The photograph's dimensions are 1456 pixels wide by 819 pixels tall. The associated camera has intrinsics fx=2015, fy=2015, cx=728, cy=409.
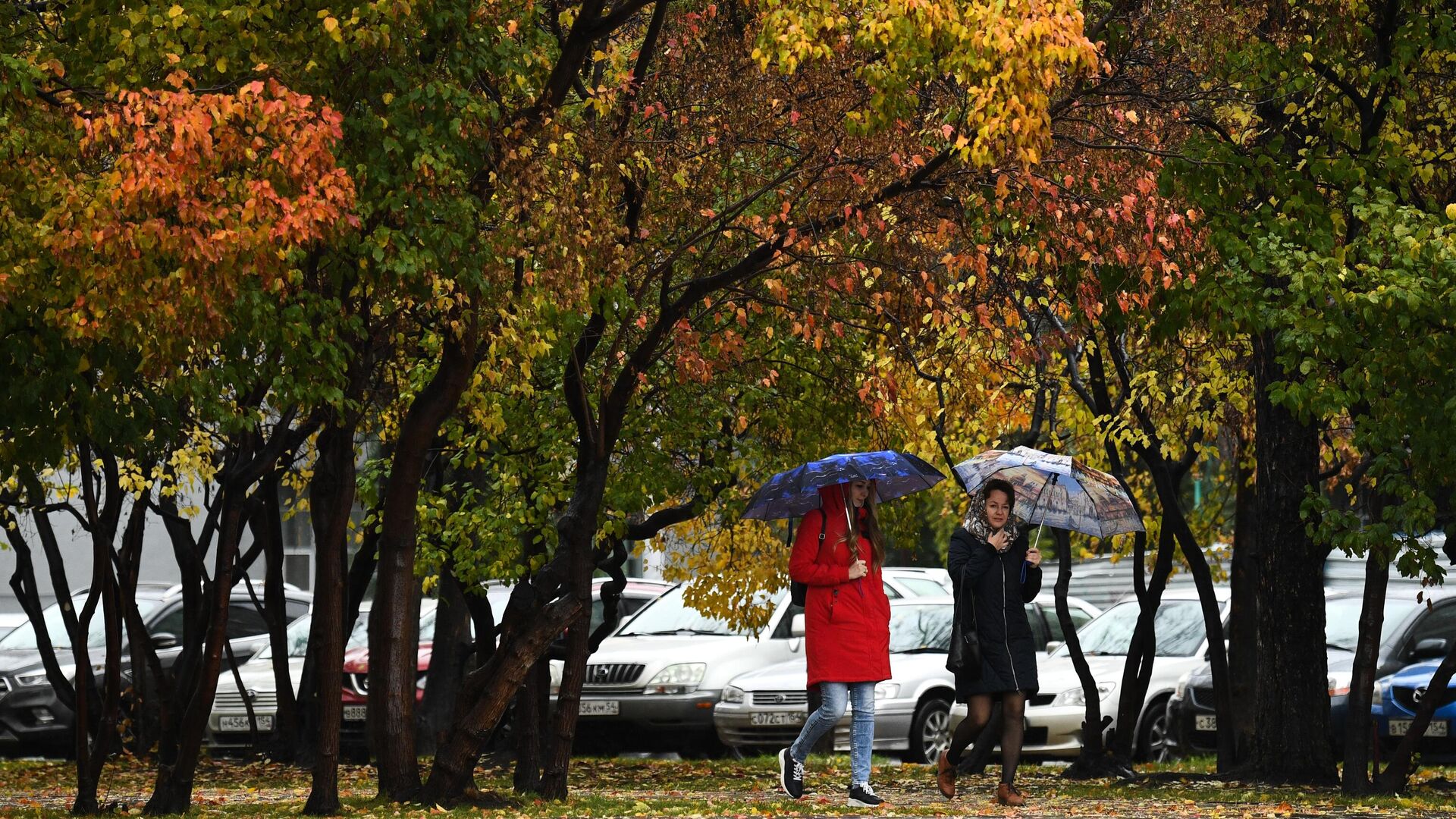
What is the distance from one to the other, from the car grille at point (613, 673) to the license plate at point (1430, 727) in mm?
6503

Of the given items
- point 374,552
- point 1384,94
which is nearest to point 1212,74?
point 1384,94

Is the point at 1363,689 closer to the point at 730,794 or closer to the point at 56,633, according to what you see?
the point at 730,794

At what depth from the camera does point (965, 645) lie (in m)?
10.9

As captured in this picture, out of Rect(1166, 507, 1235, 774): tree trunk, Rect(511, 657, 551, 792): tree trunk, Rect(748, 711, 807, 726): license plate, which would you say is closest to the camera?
Rect(511, 657, 551, 792): tree trunk

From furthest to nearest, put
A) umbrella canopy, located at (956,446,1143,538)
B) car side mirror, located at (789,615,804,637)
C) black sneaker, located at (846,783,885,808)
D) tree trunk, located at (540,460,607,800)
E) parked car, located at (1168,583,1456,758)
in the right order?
1. car side mirror, located at (789,615,804,637)
2. parked car, located at (1168,583,1456,758)
3. umbrella canopy, located at (956,446,1143,538)
4. tree trunk, located at (540,460,607,800)
5. black sneaker, located at (846,783,885,808)

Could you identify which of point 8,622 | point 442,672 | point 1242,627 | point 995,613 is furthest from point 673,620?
A: point 8,622

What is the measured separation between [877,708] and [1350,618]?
426cm

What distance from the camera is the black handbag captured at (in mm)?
10922

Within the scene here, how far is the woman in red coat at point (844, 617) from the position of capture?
10.7 metres

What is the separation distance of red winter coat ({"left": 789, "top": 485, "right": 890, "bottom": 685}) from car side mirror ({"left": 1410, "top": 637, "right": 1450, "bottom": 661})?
7456 millimetres

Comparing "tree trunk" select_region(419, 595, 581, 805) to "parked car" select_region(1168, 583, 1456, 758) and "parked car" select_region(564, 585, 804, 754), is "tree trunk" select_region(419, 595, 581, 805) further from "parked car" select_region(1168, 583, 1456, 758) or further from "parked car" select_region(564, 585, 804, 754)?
"parked car" select_region(1168, 583, 1456, 758)

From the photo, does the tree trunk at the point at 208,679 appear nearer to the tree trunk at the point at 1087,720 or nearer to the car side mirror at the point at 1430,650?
the tree trunk at the point at 1087,720

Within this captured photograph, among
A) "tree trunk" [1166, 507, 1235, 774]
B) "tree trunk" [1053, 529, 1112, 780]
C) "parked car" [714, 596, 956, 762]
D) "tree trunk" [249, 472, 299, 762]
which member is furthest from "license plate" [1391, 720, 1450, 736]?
"tree trunk" [249, 472, 299, 762]

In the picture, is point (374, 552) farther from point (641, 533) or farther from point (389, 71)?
point (389, 71)
